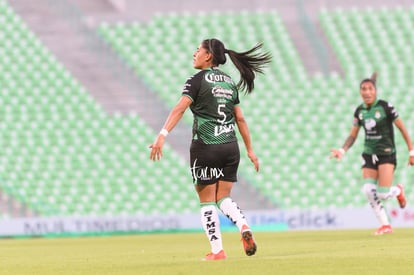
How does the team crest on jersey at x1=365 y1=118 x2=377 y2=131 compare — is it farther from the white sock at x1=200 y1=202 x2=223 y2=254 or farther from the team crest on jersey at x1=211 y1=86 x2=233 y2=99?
the white sock at x1=200 y1=202 x2=223 y2=254

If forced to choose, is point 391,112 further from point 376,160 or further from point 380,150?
point 376,160

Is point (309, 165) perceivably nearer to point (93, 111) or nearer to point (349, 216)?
point (349, 216)

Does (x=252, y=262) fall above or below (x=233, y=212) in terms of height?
below

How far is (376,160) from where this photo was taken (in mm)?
13656

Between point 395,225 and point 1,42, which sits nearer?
point 395,225

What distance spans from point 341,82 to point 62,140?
6913 mm

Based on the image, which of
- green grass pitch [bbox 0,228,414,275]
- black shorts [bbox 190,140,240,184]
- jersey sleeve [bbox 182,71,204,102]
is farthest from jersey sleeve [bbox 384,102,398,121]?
jersey sleeve [bbox 182,71,204,102]

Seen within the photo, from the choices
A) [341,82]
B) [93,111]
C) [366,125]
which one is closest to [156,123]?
[93,111]

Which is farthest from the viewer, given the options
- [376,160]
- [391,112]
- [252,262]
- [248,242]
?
[376,160]

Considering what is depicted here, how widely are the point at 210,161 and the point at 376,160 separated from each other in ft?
18.0

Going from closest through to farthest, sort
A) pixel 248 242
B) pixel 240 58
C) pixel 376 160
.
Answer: pixel 248 242 < pixel 240 58 < pixel 376 160

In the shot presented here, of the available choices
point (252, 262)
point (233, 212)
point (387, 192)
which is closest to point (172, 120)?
point (233, 212)

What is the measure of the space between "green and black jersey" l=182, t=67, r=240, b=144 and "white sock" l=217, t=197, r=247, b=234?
1.94 feet

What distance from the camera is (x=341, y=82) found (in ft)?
73.6
